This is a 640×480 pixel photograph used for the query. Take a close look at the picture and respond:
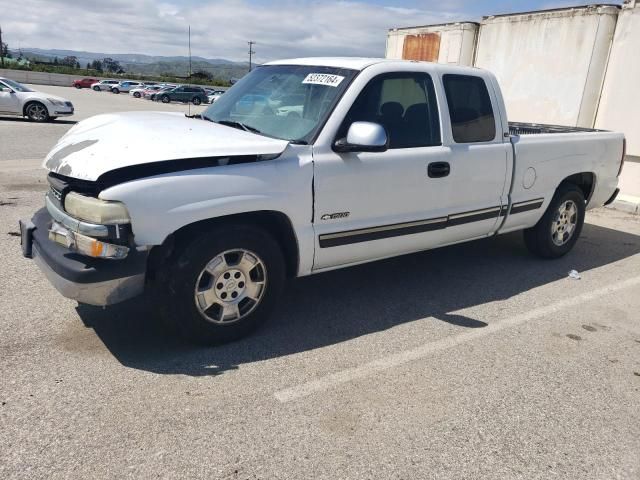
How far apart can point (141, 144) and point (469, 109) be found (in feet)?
9.11

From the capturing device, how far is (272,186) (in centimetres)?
349

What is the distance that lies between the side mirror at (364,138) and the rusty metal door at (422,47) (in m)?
9.09

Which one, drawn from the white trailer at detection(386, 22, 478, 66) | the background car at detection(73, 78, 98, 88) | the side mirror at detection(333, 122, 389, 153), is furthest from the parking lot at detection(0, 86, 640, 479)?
the background car at detection(73, 78, 98, 88)

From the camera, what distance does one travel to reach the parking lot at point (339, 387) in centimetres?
263

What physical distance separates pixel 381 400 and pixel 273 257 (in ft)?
3.80

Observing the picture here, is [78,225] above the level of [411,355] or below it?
above

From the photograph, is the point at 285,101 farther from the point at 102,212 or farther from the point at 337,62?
the point at 102,212

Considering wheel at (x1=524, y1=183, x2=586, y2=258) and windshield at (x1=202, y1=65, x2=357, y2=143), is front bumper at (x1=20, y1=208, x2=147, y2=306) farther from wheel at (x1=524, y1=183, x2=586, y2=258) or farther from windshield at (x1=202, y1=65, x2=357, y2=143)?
wheel at (x1=524, y1=183, x2=586, y2=258)

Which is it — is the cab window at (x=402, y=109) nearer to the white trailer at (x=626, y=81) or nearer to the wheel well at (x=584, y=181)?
the wheel well at (x=584, y=181)

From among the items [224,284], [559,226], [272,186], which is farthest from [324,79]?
[559,226]

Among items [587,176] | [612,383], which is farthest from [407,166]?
[587,176]

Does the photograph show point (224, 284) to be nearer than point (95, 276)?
No

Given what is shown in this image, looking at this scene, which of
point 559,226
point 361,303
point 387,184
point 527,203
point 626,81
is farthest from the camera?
point 626,81

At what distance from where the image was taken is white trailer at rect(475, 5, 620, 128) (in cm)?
913
